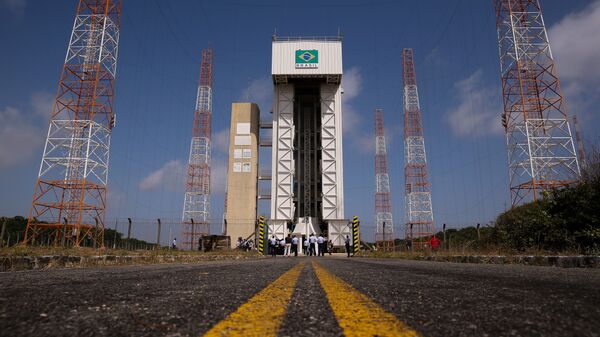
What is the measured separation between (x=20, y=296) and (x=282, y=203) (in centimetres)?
3431

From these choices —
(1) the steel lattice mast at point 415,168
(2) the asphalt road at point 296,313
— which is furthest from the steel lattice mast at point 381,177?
(2) the asphalt road at point 296,313

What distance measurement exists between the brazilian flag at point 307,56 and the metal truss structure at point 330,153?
324cm

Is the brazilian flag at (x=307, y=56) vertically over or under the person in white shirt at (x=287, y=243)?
over

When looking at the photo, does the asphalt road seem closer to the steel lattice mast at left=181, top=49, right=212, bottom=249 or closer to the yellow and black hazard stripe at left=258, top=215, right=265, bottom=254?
the yellow and black hazard stripe at left=258, top=215, right=265, bottom=254

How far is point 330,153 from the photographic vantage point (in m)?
37.3

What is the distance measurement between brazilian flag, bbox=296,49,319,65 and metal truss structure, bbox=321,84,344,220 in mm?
3238

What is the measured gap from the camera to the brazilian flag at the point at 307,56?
38.8m

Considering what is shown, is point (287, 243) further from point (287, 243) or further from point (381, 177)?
point (381, 177)

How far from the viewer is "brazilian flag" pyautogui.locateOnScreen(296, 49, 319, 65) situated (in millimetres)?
38781

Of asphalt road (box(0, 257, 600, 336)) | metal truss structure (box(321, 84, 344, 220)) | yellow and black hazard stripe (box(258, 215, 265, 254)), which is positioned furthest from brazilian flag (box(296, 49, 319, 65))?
asphalt road (box(0, 257, 600, 336))

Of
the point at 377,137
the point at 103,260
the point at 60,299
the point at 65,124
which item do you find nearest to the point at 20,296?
the point at 60,299

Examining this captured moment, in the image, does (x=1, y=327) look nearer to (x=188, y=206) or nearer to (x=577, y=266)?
(x=577, y=266)

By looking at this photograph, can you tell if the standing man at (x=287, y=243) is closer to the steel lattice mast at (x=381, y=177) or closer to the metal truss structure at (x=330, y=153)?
the metal truss structure at (x=330, y=153)

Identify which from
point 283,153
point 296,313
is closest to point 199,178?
point 283,153
